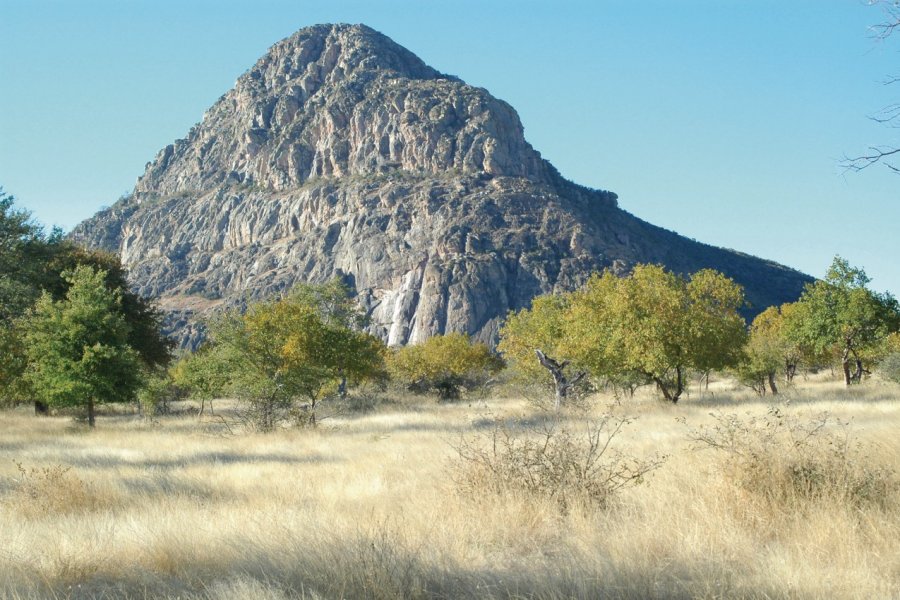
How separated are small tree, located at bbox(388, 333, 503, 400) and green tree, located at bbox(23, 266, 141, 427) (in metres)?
34.1

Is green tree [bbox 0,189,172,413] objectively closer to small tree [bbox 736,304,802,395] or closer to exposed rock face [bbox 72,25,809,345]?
small tree [bbox 736,304,802,395]

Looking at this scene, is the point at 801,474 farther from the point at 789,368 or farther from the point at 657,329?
the point at 789,368

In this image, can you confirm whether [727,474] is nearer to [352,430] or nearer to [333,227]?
[352,430]

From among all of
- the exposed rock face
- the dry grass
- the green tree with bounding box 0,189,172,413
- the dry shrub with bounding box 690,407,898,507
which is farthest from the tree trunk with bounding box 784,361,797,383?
the exposed rock face

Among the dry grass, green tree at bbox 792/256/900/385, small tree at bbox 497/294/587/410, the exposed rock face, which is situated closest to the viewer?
the dry grass

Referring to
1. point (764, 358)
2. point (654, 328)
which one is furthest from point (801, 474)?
point (764, 358)

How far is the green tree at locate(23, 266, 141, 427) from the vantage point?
22875mm

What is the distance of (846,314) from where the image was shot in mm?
32375

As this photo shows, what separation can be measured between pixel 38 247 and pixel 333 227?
15262cm

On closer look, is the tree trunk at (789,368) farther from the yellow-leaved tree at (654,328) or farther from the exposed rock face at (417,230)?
the exposed rock face at (417,230)

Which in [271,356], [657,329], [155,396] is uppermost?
[657,329]

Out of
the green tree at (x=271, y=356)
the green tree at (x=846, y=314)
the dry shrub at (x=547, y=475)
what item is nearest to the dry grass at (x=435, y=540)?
the dry shrub at (x=547, y=475)

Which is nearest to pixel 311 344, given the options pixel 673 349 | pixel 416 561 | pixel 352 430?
pixel 352 430

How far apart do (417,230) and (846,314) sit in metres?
132
